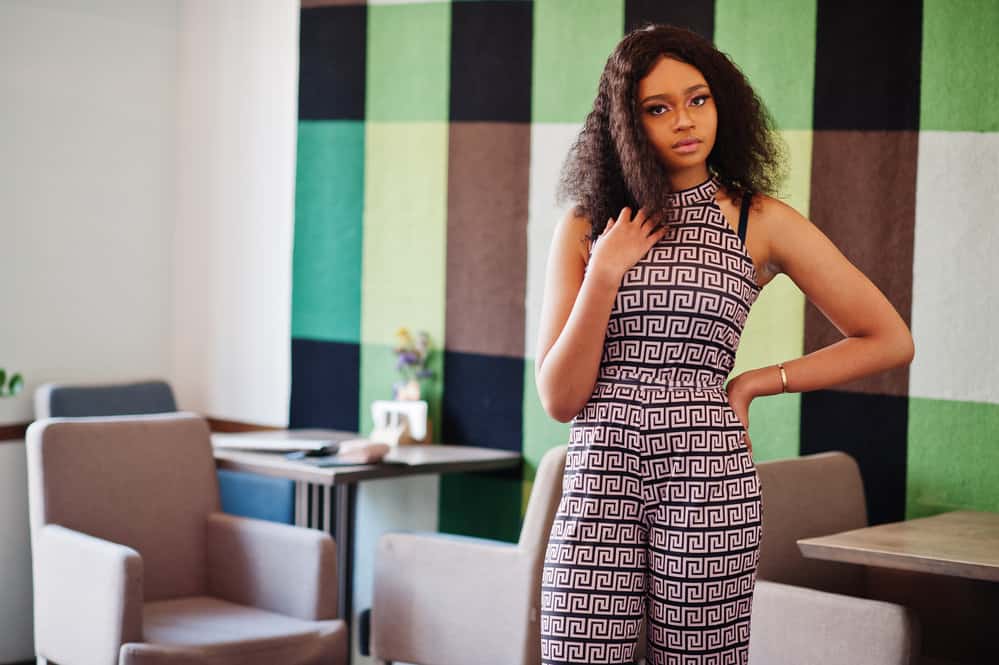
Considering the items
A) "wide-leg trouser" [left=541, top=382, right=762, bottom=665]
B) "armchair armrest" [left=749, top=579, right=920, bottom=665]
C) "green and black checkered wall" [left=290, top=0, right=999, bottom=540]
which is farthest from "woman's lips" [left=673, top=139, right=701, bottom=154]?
"green and black checkered wall" [left=290, top=0, right=999, bottom=540]

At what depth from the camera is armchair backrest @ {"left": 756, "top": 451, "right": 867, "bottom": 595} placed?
2.74 metres

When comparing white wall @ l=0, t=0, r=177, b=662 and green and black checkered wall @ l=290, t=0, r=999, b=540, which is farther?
white wall @ l=0, t=0, r=177, b=662

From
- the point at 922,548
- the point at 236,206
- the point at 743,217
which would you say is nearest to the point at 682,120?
the point at 743,217

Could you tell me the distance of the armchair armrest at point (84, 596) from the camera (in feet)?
9.14

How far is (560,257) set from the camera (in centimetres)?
173

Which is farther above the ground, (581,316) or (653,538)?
(581,316)

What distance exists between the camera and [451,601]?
9.76 ft

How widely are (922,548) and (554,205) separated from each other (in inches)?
64.1

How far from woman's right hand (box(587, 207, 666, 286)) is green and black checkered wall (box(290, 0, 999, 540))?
163 cm

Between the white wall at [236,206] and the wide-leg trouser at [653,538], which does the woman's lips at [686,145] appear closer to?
the wide-leg trouser at [653,538]

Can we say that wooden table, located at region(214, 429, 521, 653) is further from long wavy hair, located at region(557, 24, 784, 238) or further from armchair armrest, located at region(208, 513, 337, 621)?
long wavy hair, located at region(557, 24, 784, 238)

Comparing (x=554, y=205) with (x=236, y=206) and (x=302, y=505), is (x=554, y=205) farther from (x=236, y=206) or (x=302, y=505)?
(x=236, y=206)

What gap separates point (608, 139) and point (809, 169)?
1.61m

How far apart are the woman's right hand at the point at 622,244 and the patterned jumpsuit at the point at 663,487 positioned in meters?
0.01
